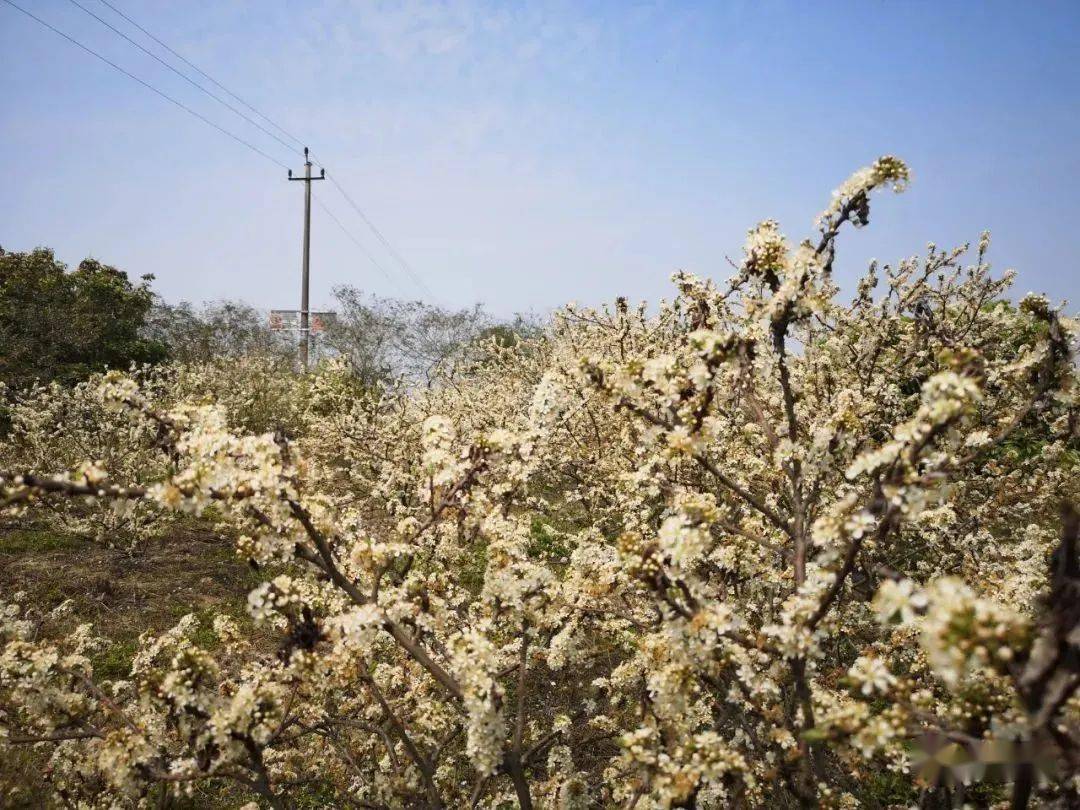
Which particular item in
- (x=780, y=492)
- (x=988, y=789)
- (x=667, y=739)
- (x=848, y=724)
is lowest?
(x=988, y=789)

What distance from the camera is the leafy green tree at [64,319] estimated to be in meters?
16.8

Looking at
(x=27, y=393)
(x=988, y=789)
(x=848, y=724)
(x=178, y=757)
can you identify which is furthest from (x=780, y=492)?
(x=27, y=393)

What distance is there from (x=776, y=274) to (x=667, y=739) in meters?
2.34

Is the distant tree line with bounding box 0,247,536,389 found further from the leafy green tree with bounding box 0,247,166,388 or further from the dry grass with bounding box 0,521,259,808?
the dry grass with bounding box 0,521,259,808

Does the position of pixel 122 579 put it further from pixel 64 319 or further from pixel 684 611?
pixel 64 319

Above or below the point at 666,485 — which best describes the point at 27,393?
above

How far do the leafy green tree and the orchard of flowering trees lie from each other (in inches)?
577

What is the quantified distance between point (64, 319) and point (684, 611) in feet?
71.8

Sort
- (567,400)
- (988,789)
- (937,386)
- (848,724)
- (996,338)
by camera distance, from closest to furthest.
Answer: (848,724) < (937,386) < (567,400) < (988,789) < (996,338)

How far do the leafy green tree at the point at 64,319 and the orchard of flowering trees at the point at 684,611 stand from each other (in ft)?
48.1

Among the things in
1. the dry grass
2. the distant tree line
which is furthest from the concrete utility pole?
the dry grass

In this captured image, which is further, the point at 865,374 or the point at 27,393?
the point at 27,393

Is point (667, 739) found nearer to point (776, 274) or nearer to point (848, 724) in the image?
point (848, 724)

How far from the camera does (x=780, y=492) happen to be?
200 inches
